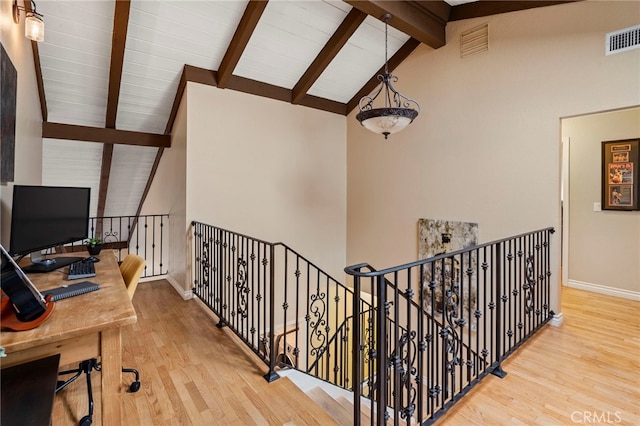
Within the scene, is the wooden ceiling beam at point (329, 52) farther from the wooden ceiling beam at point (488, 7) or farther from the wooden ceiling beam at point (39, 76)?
the wooden ceiling beam at point (39, 76)

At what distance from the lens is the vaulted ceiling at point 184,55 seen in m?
3.25

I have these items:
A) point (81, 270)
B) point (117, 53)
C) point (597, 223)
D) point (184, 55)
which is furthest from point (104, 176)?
point (597, 223)

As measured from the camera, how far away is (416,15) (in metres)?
3.65

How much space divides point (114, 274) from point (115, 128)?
11.2 feet

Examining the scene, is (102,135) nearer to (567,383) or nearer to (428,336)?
(428,336)

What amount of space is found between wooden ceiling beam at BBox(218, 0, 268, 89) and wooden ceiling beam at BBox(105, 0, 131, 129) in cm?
107

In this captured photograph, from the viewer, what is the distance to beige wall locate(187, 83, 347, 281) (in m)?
4.08

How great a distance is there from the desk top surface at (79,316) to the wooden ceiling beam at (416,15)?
3228 millimetres

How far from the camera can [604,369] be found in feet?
7.72

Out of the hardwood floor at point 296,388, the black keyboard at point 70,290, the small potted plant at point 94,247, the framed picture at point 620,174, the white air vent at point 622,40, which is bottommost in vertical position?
the hardwood floor at point 296,388

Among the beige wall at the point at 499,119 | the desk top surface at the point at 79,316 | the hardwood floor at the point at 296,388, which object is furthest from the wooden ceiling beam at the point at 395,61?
the desk top surface at the point at 79,316

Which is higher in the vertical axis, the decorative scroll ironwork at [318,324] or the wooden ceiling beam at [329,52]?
the wooden ceiling beam at [329,52]

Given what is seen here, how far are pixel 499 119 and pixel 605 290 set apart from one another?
8.83ft

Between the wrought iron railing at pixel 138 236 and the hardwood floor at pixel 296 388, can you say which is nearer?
the hardwood floor at pixel 296 388
